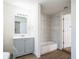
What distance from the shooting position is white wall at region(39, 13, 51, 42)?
4.82m

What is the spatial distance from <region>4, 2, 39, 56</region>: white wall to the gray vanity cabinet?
0.61 feet

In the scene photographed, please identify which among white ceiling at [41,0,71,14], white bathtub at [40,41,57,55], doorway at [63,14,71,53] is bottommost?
white bathtub at [40,41,57,55]

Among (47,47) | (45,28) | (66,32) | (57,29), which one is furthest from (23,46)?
(66,32)

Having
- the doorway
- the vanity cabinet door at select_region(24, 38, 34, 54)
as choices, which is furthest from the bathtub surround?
the doorway

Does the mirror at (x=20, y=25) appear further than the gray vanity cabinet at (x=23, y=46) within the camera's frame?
Yes

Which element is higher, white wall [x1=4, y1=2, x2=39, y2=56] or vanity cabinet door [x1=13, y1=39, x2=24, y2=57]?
white wall [x1=4, y1=2, x2=39, y2=56]

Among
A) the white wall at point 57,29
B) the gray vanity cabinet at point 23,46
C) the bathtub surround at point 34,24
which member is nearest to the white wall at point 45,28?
the bathtub surround at point 34,24

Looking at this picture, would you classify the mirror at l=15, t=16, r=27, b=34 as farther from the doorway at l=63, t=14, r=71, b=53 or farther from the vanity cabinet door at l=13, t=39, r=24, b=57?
the doorway at l=63, t=14, r=71, b=53

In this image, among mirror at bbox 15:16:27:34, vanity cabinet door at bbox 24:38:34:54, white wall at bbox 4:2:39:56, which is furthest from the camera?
mirror at bbox 15:16:27:34

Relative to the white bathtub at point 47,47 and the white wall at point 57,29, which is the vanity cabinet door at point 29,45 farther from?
the white wall at point 57,29

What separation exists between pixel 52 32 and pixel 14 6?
2883 millimetres

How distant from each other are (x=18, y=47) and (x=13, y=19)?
115 cm

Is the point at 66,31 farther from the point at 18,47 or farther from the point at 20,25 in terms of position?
the point at 18,47

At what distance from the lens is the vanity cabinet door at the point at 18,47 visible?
10.2 feet
